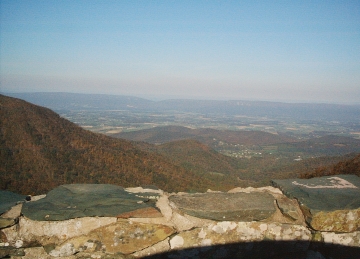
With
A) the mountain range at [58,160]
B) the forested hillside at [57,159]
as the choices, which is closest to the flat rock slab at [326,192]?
the mountain range at [58,160]

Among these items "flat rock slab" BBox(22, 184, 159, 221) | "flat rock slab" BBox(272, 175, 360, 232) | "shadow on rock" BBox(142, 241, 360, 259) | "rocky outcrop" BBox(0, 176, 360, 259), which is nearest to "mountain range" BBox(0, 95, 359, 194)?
"flat rock slab" BBox(22, 184, 159, 221)

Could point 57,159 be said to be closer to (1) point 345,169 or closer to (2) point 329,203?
(1) point 345,169

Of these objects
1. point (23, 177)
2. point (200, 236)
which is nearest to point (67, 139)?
point (23, 177)

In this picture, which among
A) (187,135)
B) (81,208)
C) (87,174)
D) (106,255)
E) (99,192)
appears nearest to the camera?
(106,255)

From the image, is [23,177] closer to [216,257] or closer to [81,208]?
[81,208]

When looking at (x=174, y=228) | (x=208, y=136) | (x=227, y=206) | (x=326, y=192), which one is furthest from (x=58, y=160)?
(x=208, y=136)

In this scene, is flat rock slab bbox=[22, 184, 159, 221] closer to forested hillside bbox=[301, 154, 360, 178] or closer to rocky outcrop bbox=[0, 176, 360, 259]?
rocky outcrop bbox=[0, 176, 360, 259]
